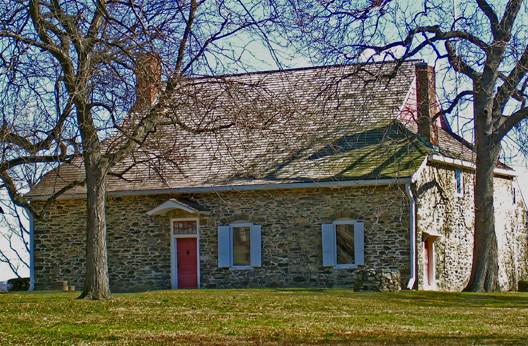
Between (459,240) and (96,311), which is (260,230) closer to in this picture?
(459,240)

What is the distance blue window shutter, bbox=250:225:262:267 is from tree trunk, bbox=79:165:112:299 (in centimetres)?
725

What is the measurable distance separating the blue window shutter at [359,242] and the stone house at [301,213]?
28 mm

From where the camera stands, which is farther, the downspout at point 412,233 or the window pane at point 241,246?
the window pane at point 241,246

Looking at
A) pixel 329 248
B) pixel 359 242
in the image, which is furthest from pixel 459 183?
pixel 329 248

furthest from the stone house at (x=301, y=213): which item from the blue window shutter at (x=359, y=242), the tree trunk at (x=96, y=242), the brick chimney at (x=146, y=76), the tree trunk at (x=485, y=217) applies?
the brick chimney at (x=146, y=76)

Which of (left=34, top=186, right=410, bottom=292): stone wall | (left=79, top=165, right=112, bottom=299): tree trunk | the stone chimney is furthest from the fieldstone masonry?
(left=79, top=165, right=112, bottom=299): tree trunk

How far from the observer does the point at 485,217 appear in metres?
20.8

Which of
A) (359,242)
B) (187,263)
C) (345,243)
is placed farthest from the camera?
(187,263)

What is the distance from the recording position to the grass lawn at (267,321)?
31.1 ft

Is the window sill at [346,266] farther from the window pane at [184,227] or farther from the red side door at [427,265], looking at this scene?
the window pane at [184,227]

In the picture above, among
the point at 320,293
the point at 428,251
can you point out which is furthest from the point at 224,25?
the point at 428,251

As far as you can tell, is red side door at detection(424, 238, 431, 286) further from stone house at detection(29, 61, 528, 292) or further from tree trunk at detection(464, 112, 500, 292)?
tree trunk at detection(464, 112, 500, 292)

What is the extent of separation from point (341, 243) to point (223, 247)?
3465mm

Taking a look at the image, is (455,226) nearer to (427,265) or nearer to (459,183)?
(459,183)
